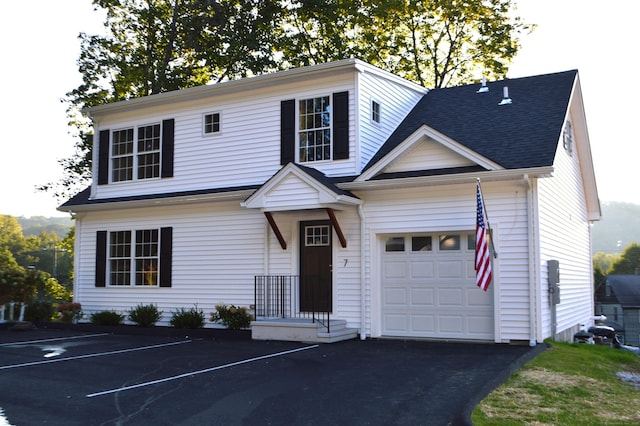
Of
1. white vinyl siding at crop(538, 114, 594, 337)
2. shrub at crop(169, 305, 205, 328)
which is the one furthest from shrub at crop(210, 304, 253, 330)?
white vinyl siding at crop(538, 114, 594, 337)

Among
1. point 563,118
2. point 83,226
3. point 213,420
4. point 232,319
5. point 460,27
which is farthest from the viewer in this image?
point 460,27

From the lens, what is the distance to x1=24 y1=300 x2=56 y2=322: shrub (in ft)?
57.0

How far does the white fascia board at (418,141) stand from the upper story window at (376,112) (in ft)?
6.44

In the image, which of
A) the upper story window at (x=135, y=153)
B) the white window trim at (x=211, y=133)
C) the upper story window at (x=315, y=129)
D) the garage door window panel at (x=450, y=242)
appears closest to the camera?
the garage door window panel at (x=450, y=242)

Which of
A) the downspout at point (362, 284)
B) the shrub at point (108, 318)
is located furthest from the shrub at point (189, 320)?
the downspout at point (362, 284)

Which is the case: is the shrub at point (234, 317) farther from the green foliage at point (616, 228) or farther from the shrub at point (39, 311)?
the green foliage at point (616, 228)

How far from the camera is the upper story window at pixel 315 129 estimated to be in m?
14.5

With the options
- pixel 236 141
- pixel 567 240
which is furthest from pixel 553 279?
pixel 236 141

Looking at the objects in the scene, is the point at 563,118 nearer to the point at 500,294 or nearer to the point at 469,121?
the point at 469,121

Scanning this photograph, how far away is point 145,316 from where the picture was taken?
15664mm

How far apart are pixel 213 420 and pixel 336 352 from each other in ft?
15.6

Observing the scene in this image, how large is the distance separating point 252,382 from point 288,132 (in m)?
7.52

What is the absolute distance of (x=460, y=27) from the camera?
1016 inches

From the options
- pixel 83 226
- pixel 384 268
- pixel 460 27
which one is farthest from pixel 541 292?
pixel 460 27
